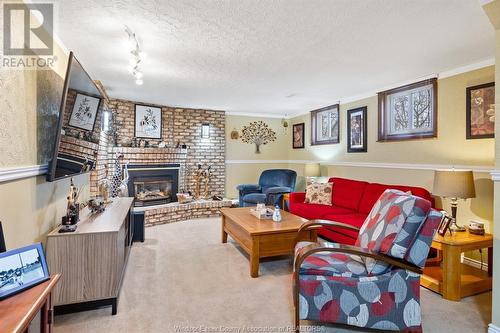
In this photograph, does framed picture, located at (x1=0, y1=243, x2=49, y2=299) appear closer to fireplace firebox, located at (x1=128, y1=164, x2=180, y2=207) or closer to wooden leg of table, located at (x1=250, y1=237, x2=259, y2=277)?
wooden leg of table, located at (x1=250, y1=237, x2=259, y2=277)

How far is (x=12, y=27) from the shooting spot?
158 centimetres

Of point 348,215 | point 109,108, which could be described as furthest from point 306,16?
point 109,108

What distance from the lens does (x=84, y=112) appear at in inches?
95.0

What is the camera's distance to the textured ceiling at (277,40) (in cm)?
194

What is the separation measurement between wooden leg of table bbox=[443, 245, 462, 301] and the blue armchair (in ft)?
9.89

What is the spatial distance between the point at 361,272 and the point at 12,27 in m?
2.65

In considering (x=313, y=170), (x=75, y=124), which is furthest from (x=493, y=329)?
(x=313, y=170)

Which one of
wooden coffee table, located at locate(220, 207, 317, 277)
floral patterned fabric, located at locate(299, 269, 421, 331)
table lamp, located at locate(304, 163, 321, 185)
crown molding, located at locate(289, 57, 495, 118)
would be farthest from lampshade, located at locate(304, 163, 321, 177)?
floral patterned fabric, located at locate(299, 269, 421, 331)

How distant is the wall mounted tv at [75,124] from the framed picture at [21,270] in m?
0.95

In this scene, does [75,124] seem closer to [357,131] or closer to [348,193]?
[348,193]

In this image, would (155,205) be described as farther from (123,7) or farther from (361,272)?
(361,272)

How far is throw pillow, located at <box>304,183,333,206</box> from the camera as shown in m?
4.32

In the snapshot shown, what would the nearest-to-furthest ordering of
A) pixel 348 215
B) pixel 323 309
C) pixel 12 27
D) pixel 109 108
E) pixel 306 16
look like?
pixel 12 27 < pixel 323 309 < pixel 306 16 < pixel 348 215 < pixel 109 108

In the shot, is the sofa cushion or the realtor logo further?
the sofa cushion
